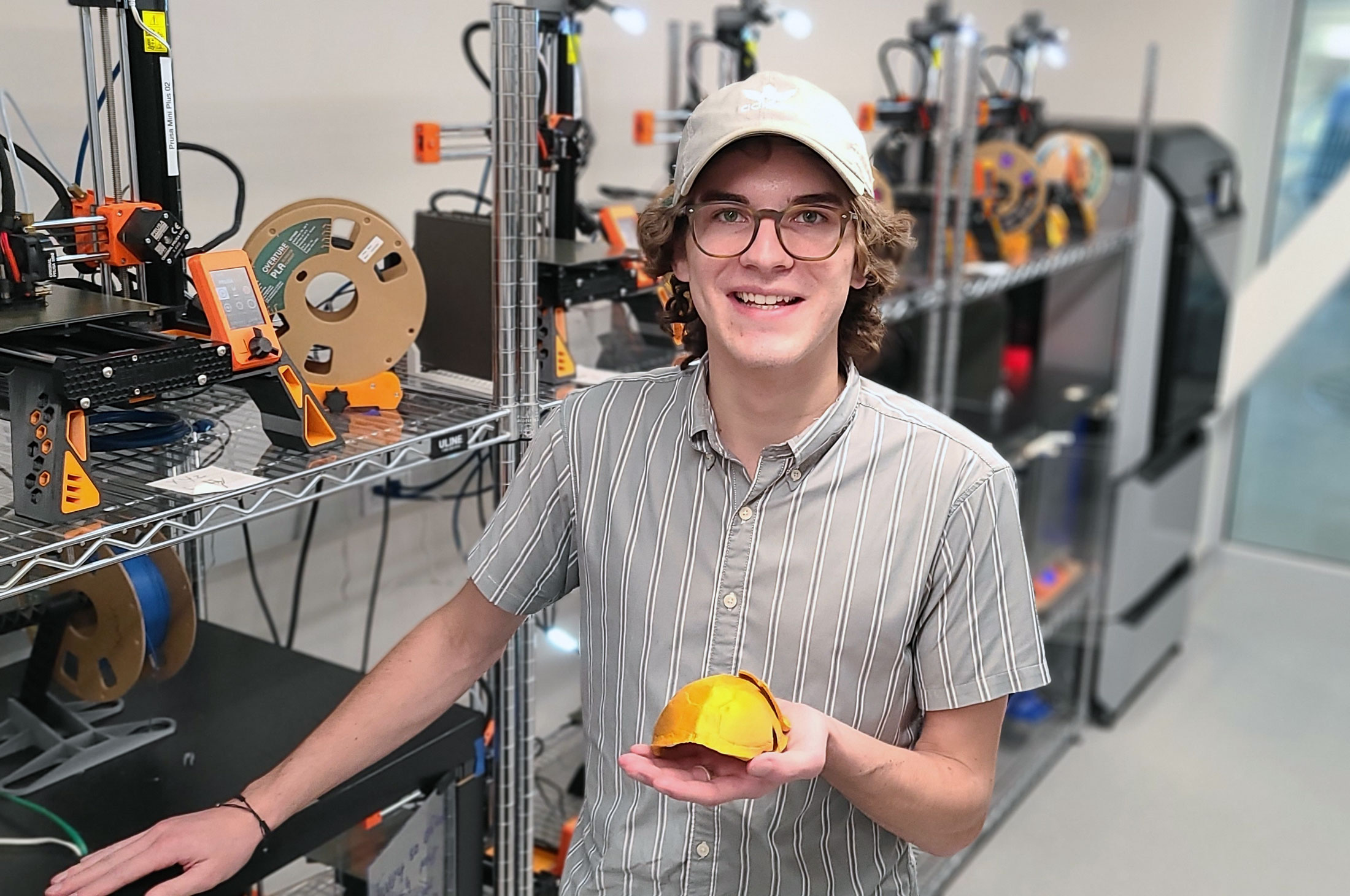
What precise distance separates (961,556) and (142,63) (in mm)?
957

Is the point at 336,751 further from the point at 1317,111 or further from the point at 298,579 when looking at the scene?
the point at 1317,111

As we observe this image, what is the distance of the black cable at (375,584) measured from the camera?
2.23 m

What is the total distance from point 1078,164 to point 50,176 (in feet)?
7.83

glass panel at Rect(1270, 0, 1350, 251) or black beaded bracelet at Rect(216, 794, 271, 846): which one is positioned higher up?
glass panel at Rect(1270, 0, 1350, 251)

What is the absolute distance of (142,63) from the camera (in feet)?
4.32

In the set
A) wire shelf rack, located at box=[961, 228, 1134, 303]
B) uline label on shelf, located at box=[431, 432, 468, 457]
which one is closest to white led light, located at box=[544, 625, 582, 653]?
uline label on shelf, located at box=[431, 432, 468, 457]

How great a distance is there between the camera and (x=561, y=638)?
6.42 ft

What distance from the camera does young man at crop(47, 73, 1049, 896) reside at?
3.80 feet

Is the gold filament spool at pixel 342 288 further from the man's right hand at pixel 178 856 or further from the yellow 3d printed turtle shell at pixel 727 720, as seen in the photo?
the yellow 3d printed turtle shell at pixel 727 720

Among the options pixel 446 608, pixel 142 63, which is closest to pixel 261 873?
pixel 446 608

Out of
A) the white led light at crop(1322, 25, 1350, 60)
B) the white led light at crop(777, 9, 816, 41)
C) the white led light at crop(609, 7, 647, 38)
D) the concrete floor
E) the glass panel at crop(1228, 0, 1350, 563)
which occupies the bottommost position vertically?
the concrete floor

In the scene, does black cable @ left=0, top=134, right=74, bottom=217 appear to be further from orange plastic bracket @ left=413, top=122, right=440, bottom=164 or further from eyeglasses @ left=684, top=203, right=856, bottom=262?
eyeglasses @ left=684, top=203, right=856, bottom=262

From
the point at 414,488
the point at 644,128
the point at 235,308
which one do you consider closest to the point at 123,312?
the point at 235,308

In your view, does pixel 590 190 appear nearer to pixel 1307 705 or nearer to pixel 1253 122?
pixel 1307 705
